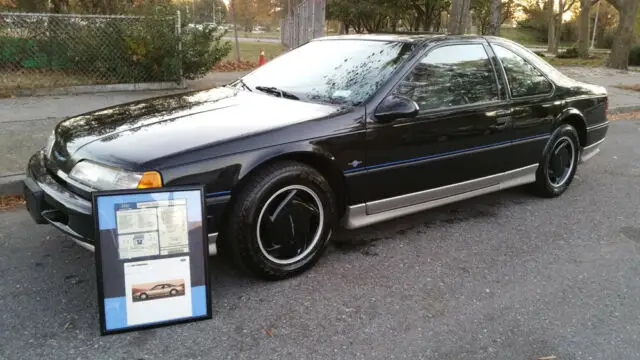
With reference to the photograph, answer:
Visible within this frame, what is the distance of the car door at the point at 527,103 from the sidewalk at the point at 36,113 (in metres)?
4.34

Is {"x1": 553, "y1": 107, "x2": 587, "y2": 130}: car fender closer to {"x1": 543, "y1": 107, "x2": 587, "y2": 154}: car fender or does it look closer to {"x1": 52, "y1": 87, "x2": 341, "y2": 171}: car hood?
{"x1": 543, "y1": 107, "x2": 587, "y2": 154}: car fender

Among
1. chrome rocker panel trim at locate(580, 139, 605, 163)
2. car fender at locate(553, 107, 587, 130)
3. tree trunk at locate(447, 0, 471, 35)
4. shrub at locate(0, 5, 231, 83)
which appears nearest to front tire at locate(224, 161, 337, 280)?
car fender at locate(553, 107, 587, 130)

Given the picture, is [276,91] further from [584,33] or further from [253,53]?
[584,33]

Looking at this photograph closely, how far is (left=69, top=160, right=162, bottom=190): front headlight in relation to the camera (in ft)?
9.09

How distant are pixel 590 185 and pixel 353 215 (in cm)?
329

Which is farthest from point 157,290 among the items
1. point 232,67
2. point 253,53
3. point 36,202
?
point 253,53

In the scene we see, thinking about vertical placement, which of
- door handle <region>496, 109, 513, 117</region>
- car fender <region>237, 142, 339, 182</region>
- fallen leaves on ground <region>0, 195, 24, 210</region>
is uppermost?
door handle <region>496, 109, 513, 117</region>

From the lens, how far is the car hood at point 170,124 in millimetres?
2943

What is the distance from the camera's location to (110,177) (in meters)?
2.85

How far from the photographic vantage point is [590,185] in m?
5.62

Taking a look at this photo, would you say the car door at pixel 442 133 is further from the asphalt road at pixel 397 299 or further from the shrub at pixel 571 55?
the shrub at pixel 571 55

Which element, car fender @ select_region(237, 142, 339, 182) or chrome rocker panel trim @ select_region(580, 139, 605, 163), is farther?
chrome rocker panel trim @ select_region(580, 139, 605, 163)

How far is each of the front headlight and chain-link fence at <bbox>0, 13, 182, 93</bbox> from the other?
6819 mm

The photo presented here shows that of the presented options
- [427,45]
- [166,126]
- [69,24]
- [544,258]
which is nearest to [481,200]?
[544,258]
